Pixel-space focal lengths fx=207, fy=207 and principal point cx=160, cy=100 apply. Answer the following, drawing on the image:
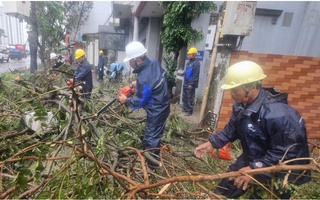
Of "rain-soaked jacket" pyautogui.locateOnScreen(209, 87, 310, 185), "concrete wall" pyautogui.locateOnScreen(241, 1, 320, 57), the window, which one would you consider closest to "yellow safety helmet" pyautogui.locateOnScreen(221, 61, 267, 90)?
"rain-soaked jacket" pyautogui.locateOnScreen(209, 87, 310, 185)

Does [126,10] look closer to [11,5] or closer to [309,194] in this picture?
[11,5]

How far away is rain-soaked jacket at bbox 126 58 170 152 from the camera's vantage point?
9.51ft

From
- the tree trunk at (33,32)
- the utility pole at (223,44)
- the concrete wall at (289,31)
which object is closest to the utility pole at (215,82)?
the utility pole at (223,44)

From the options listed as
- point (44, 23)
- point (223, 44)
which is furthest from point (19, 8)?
point (223, 44)

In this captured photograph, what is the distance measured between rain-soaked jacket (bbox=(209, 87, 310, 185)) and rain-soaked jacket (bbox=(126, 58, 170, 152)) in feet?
4.06

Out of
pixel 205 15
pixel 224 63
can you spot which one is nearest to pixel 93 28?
pixel 205 15

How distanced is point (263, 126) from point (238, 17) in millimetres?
2341

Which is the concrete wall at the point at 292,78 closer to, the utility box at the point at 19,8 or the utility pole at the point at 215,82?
the utility pole at the point at 215,82

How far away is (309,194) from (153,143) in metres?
2.11

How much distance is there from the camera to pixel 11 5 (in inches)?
392

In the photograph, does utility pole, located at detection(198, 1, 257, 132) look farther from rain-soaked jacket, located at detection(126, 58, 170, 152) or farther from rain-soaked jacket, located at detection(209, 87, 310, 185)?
rain-soaked jacket, located at detection(209, 87, 310, 185)

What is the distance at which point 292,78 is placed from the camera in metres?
3.80

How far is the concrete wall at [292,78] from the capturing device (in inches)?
143

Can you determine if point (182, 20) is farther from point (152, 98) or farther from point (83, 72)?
point (152, 98)
